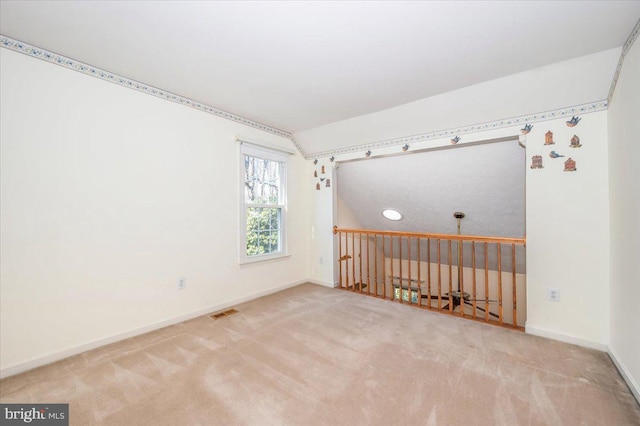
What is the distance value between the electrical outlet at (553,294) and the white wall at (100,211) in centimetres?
324

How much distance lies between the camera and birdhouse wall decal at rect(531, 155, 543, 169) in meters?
2.42

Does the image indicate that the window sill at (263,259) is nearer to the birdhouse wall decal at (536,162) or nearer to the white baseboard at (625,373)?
the birdhouse wall decal at (536,162)

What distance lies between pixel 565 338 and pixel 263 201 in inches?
135

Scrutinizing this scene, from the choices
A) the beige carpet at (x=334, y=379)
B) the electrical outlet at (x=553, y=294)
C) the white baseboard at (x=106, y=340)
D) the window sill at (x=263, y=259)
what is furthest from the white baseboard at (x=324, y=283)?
the electrical outlet at (x=553, y=294)

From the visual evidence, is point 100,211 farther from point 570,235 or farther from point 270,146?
point 570,235

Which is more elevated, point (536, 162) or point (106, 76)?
point (106, 76)

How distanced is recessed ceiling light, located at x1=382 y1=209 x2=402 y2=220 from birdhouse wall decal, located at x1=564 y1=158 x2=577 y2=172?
2.41 m

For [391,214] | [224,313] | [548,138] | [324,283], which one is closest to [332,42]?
[548,138]

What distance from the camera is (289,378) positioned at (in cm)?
183

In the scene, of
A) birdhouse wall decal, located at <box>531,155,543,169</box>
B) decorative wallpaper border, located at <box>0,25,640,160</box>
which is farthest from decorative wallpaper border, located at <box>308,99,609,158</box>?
birdhouse wall decal, located at <box>531,155,543,169</box>

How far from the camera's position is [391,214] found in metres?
4.70

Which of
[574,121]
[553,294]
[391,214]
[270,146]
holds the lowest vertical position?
[553,294]

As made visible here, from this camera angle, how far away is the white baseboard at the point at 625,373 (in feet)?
5.24

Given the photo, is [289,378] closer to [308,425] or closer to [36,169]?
[308,425]
